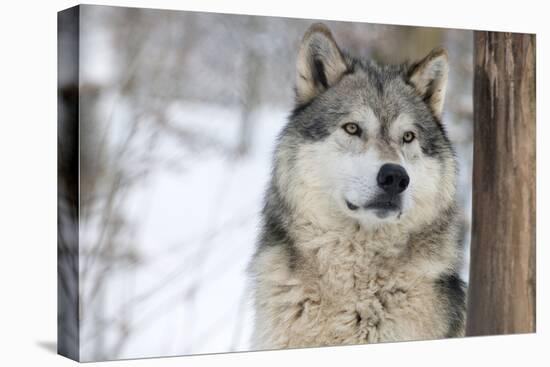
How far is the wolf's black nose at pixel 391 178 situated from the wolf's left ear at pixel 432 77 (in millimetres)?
672

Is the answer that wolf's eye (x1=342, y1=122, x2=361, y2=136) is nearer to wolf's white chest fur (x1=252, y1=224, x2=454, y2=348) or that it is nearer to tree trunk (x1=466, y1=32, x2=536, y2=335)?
wolf's white chest fur (x1=252, y1=224, x2=454, y2=348)

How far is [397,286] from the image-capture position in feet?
17.7

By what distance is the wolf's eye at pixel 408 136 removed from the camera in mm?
5273

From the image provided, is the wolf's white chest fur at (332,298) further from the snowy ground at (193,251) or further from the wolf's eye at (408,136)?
the wolf's eye at (408,136)

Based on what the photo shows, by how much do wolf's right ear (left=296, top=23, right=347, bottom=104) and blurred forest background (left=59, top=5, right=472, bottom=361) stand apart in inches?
2.4

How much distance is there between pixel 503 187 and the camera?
5996mm

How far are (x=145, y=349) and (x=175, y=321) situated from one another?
0.75 ft

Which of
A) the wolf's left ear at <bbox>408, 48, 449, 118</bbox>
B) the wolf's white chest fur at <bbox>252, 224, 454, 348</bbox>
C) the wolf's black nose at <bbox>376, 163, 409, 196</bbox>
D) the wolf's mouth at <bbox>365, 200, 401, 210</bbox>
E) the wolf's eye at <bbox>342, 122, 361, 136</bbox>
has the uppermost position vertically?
the wolf's left ear at <bbox>408, 48, 449, 118</bbox>

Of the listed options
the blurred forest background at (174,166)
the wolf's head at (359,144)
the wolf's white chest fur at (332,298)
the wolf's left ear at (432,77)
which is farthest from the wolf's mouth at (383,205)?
the wolf's left ear at (432,77)

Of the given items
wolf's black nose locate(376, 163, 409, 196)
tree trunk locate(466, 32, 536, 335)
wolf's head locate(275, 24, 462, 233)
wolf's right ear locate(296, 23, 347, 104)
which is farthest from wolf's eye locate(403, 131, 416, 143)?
tree trunk locate(466, 32, 536, 335)

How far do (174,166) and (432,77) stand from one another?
1.73m

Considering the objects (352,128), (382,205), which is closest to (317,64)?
(352,128)

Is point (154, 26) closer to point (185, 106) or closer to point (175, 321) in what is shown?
point (185, 106)

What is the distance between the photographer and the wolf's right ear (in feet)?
17.5
